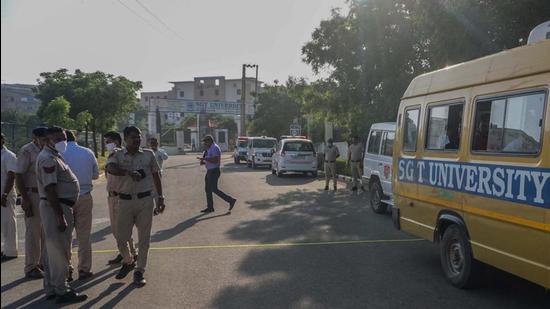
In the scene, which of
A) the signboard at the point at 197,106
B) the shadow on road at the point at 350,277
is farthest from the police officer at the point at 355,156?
the signboard at the point at 197,106

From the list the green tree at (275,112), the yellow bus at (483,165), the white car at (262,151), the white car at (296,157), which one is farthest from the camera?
the green tree at (275,112)

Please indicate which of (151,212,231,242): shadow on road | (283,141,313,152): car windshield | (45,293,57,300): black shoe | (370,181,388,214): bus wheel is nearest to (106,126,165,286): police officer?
(45,293,57,300): black shoe

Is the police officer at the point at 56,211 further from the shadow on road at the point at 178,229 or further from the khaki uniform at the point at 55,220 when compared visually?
the shadow on road at the point at 178,229

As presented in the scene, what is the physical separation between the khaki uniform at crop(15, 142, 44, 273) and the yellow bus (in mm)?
5040

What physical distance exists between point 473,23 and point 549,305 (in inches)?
293

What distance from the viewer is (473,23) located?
11.2 meters

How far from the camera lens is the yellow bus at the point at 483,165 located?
4.64 metres

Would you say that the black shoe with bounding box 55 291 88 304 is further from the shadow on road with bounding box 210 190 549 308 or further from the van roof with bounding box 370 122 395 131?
the van roof with bounding box 370 122 395 131

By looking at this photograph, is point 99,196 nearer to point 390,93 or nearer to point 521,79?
point 390,93

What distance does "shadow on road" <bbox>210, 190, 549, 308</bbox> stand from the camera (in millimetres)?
5543

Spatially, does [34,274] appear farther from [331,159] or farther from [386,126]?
[331,159]

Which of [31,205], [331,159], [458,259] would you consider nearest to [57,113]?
[331,159]

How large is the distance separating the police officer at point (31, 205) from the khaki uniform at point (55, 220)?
1061 mm

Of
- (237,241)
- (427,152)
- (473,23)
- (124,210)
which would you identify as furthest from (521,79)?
(473,23)
